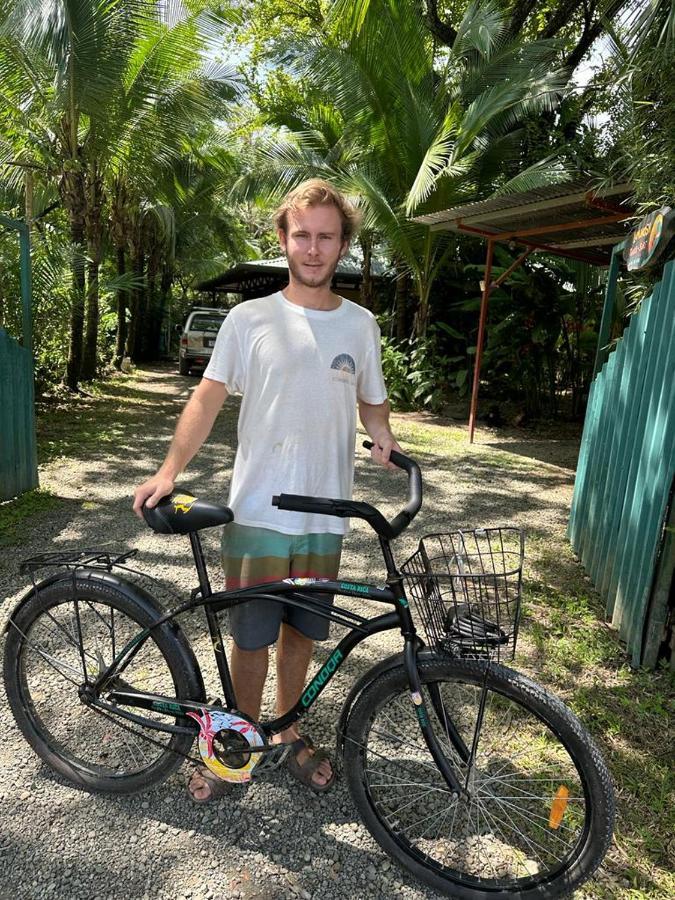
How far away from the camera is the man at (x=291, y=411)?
1993 mm

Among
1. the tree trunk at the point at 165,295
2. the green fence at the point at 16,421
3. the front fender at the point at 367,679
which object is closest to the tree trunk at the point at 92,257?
the green fence at the point at 16,421

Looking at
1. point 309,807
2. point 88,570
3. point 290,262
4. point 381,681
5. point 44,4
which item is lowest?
point 309,807

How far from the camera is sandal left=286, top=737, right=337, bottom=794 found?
231 cm

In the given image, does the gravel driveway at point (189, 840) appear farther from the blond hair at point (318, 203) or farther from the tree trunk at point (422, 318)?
the tree trunk at point (422, 318)

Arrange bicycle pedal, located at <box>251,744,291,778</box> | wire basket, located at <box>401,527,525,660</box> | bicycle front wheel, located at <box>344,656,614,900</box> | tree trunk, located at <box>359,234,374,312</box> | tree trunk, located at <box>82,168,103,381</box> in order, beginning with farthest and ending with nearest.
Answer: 1. tree trunk, located at <box>359,234,374,312</box>
2. tree trunk, located at <box>82,168,103,381</box>
3. bicycle pedal, located at <box>251,744,291,778</box>
4. bicycle front wheel, located at <box>344,656,614,900</box>
5. wire basket, located at <box>401,527,525,660</box>

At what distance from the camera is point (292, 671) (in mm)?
2297

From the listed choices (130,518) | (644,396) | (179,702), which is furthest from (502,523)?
(179,702)

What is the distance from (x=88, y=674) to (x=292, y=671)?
2.41 feet

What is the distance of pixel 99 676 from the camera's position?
224 cm

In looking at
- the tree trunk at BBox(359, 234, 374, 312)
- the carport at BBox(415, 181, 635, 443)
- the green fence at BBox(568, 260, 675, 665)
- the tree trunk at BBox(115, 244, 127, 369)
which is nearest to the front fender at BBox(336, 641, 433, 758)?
the green fence at BBox(568, 260, 675, 665)

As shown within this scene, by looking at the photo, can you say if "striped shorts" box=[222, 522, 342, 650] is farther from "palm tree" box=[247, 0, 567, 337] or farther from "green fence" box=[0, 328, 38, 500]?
"palm tree" box=[247, 0, 567, 337]

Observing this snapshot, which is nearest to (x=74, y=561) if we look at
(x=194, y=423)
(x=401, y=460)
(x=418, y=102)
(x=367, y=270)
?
(x=194, y=423)

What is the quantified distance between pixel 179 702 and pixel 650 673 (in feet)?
7.59

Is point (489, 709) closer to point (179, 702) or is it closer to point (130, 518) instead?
point (179, 702)
